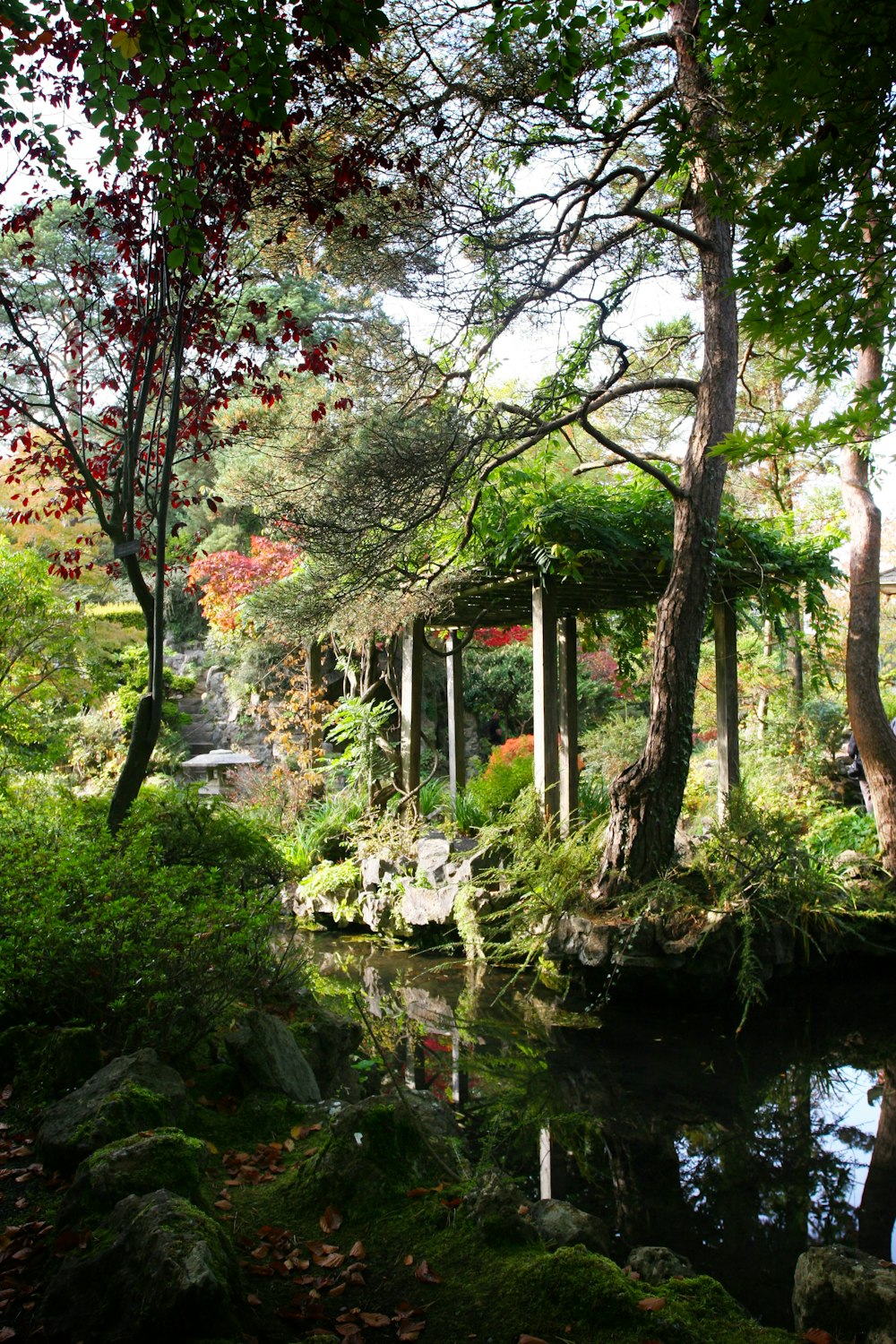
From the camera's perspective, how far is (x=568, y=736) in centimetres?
878

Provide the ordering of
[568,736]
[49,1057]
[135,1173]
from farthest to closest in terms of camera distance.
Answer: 1. [568,736]
2. [49,1057]
3. [135,1173]

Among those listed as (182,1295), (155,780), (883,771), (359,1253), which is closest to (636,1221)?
(359,1253)

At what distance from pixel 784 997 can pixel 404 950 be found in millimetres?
3163

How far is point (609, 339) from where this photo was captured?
227 inches

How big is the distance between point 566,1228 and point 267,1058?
135cm

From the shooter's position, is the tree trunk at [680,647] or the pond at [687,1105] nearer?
the pond at [687,1105]

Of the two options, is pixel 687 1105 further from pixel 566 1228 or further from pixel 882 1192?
pixel 566 1228

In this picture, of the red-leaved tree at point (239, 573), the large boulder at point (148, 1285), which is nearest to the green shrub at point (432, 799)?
the red-leaved tree at point (239, 573)

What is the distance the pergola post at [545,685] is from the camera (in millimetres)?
7660

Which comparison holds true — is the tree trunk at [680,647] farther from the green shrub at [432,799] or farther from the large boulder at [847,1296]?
the large boulder at [847,1296]

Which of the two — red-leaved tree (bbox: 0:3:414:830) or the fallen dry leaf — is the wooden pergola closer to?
red-leaved tree (bbox: 0:3:414:830)

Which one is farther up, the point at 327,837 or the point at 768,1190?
the point at 327,837

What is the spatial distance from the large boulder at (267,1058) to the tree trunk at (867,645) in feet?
19.7

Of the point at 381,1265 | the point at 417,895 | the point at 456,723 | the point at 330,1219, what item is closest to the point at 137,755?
the point at 330,1219
